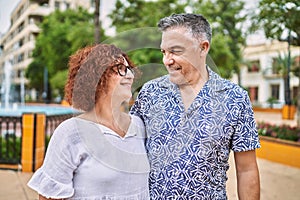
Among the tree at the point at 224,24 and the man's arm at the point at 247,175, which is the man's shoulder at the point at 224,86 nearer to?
the man's arm at the point at 247,175

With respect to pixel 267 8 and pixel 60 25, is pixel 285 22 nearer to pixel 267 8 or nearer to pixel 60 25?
pixel 267 8

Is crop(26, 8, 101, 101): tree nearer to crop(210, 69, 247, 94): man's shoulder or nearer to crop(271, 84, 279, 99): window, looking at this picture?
crop(271, 84, 279, 99): window

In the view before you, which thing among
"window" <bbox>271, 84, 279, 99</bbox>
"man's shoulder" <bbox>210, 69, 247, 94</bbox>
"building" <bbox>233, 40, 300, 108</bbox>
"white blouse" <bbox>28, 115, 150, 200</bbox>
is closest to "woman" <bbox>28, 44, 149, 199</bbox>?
"white blouse" <bbox>28, 115, 150, 200</bbox>

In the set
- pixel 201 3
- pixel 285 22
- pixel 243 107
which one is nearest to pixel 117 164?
pixel 243 107

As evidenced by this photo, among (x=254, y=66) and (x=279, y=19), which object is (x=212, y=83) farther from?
(x=254, y=66)

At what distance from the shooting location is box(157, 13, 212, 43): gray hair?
1511mm

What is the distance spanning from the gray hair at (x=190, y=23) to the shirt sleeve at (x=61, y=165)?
0.56 meters

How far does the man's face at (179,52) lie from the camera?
1.51 m

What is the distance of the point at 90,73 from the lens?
4.62ft

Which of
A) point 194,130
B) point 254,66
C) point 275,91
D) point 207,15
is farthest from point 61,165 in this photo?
point 275,91

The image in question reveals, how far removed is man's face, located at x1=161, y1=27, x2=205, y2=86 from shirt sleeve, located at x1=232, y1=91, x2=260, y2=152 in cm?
26

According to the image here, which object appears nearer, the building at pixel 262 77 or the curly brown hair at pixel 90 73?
the curly brown hair at pixel 90 73

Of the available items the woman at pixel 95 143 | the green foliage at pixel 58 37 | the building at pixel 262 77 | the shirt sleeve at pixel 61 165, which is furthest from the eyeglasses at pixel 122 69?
the building at pixel 262 77

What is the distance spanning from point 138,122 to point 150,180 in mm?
239
